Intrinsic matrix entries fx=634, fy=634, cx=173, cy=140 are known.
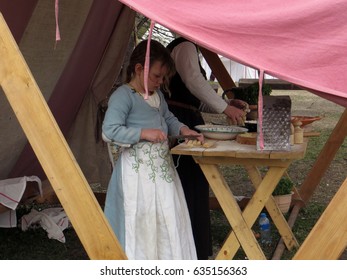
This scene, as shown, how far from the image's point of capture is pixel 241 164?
336cm

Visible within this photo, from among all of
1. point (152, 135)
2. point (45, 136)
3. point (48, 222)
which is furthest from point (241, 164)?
point (48, 222)

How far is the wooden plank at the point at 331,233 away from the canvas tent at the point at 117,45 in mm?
413

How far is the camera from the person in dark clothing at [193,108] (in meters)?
3.78

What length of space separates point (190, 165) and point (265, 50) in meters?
1.43

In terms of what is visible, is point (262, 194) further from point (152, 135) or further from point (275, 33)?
point (275, 33)

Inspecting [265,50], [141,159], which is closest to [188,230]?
[141,159]

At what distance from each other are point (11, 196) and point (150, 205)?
149cm

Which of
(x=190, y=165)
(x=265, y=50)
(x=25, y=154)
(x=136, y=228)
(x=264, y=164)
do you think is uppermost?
(x=265, y=50)

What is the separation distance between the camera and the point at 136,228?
130 inches

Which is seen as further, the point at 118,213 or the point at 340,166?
the point at 340,166

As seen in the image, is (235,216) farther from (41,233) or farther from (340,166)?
(340,166)

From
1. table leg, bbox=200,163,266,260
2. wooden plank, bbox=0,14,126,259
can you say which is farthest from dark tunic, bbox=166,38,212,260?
wooden plank, bbox=0,14,126,259

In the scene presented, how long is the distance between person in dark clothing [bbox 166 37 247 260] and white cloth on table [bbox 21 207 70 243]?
1234mm

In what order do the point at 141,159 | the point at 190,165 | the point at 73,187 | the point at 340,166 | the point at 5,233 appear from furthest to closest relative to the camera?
the point at 340,166 < the point at 5,233 < the point at 190,165 < the point at 141,159 < the point at 73,187
